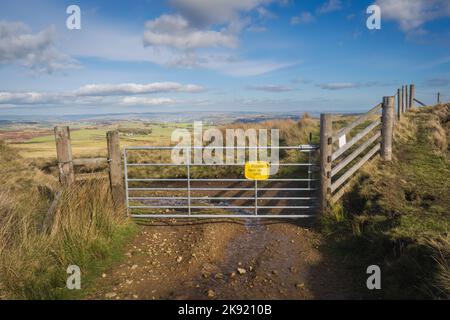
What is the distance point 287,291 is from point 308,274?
2.26 feet

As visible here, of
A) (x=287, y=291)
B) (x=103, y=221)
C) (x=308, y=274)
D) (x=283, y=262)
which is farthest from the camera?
(x=103, y=221)

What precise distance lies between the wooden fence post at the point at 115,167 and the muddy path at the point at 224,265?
0.85 meters

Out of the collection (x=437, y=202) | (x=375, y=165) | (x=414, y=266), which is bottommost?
(x=414, y=266)

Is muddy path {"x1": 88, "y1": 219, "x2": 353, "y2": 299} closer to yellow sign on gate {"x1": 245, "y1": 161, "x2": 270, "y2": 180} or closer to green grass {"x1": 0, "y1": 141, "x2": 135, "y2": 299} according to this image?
green grass {"x1": 0, "y1": 141, "x2": 135, "y2": 299}

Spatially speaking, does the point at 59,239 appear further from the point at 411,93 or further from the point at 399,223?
the point at 411,93

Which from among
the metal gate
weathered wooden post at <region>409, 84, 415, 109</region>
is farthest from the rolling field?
weathered wooden post at <region>409, 84, 415, 109</region>

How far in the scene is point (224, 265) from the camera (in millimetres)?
5348

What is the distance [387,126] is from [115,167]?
22.2ft

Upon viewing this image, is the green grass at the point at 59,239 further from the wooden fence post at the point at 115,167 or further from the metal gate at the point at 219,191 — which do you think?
the metal gate at the point at 219,191

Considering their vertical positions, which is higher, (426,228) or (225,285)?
(426,228)

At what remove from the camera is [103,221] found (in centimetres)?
596

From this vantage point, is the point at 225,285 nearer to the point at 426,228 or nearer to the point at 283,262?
the point at 283,262
